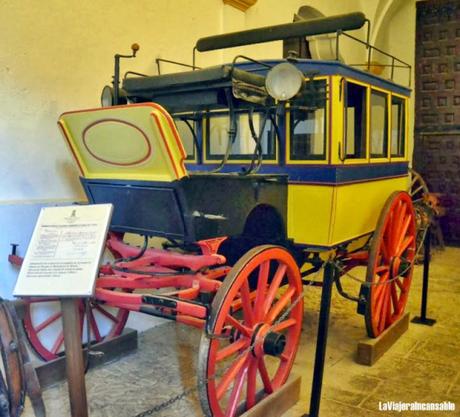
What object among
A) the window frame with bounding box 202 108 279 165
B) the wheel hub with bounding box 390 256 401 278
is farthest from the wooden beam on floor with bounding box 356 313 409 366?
the window frame with bounding box 202 108 279 165

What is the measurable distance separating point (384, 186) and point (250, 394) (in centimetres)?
198

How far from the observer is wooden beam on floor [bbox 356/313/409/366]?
343cm

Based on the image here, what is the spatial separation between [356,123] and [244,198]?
3.97 feet

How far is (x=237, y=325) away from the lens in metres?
2.37

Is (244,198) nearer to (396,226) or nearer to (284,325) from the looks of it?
(284,325)

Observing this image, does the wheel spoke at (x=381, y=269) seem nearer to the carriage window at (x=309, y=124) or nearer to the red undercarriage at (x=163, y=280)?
the carriage window at (x=309, y=124)

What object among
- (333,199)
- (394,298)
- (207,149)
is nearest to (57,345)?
(207,149)

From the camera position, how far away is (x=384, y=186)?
12.8 feet

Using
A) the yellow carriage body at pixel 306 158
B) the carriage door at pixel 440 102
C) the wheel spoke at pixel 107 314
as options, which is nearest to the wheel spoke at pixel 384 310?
the yellow carriage body at pixel 306 158

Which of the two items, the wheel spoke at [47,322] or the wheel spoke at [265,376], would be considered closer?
the wheel spoke at [265,376]

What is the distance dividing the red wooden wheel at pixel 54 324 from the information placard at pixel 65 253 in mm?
817

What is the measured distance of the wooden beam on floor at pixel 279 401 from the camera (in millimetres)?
2557

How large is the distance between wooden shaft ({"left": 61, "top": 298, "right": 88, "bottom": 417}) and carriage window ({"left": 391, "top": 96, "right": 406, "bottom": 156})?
2.87 m

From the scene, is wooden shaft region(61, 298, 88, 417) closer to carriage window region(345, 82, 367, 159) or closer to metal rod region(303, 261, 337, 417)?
metal rod region(303, 261, 337, 417)
